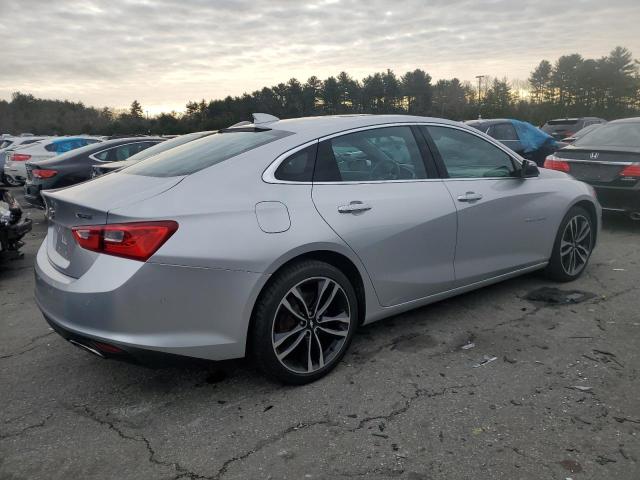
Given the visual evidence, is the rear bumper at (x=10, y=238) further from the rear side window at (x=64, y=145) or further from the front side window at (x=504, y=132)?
the front side window at (x=504, y=132)

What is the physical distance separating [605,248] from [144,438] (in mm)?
5773

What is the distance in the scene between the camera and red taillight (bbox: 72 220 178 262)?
103 inches

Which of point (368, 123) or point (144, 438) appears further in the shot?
point (368, 123)

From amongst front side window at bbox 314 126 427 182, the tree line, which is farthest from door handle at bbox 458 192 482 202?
the tree line

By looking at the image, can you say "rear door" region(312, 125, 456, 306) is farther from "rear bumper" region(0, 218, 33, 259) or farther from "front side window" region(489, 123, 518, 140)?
"front side window" region(489, 123, 518, 140)

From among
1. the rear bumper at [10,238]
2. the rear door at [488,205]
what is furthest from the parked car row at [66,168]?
the rear door at [488,205]

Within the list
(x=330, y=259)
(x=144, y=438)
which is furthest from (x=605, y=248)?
(x=144, y=438)

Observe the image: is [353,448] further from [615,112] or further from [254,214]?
[615,112]

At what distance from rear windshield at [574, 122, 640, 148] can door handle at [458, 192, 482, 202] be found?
4291 mm

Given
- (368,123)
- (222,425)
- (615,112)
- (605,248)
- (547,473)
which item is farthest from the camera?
(615,112)

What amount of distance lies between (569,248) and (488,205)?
1367mm

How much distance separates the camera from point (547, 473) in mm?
2305

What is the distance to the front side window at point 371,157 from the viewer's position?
3359 mm

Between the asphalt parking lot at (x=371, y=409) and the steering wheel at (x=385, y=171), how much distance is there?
3.85ft
